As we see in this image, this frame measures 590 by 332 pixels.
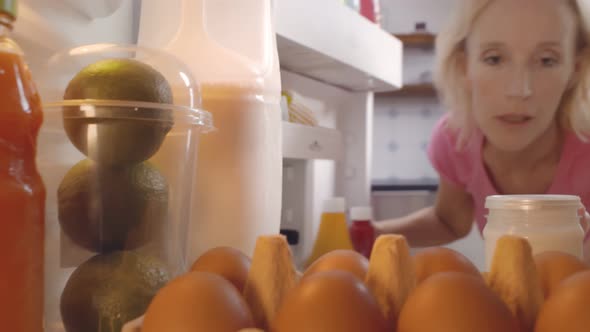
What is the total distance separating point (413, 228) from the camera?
1.38 metres

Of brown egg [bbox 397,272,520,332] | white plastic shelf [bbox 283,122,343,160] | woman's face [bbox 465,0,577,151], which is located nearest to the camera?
brown egg [bbox 397,272,520,332]

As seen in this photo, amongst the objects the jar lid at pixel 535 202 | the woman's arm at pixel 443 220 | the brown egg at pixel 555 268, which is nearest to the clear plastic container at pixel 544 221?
the jar lid at pixel 535 202

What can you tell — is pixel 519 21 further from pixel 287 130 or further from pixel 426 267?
pixel 426 267

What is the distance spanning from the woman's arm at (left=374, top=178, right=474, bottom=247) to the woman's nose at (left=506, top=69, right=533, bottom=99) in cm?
43

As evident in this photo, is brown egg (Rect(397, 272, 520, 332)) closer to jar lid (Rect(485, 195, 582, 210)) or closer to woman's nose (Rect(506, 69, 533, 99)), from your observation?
jar lid (Rect(485, 195, 582, 210))

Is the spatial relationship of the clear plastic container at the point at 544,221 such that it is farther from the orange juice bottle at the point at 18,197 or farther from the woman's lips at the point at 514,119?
the woman's lips at the point at 514,119

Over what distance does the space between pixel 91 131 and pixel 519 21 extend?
34.6 inches

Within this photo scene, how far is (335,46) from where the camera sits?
986 millimetres

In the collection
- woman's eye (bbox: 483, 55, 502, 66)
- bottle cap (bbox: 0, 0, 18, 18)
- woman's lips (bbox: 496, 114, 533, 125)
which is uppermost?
woman's eye (bbox: 483, 55, 502, 66)

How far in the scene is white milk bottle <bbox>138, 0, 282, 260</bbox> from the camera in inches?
19.0

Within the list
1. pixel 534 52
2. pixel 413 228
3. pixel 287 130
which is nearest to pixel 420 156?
pixel 413 228

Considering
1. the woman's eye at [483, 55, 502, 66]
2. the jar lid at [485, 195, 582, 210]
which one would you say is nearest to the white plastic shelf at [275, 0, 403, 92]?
the woman's eye at [483, 55, 502, 66]

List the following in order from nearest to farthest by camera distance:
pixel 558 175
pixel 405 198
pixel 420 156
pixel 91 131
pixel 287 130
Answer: pixel 91 131
pixel 287 130
pixel 558 175
pixel 405 198
pixel 420 156

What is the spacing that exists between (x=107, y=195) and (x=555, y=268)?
0.29 metres
